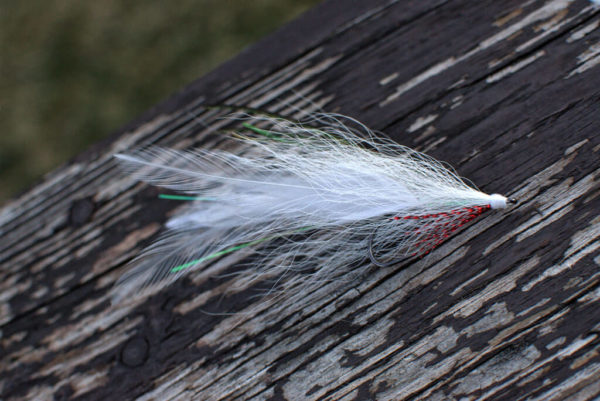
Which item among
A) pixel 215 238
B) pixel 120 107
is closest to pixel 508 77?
pixel 215 238

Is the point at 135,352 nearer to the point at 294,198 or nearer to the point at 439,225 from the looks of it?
the point at 294,198

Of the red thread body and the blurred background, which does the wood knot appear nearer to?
the red thread body

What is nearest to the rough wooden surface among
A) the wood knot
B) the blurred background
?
the wood knot

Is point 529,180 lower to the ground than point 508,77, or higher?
lower

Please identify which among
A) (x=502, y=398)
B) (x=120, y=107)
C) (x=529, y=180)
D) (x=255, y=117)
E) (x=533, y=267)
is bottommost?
Result: (x=502, y=398)

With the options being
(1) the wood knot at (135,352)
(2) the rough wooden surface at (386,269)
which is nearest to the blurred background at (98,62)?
(2) the rough wooden surface at (386,269)

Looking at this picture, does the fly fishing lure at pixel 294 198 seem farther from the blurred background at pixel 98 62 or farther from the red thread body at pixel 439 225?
the blurred background at pixel 98 62

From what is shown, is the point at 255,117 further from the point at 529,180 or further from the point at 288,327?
the point at 529,180
